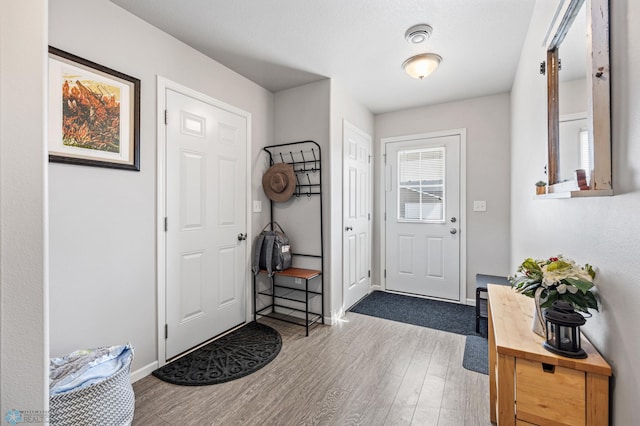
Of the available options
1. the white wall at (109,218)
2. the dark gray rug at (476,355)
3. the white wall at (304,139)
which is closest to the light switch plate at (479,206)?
the dark gray rug at (476,355)

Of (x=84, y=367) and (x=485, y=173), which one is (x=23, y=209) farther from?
(x=485, y=173)

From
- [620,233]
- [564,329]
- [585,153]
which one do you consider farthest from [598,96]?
[564,329]

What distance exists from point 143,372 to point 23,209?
62.3 inches

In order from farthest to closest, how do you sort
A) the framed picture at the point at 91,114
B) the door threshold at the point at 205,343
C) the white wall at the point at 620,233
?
the door threshold at the point at 205,343
the framed picture at the point at 91,114
the white wall at the point at 620,233

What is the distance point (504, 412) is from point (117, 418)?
67.1 inches

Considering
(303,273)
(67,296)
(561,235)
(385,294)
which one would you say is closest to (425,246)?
(385,294)

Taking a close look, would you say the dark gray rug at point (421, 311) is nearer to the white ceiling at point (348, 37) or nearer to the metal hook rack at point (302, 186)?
the metal hook rack at point (302, 186)

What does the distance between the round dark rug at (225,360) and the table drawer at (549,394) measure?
5.43 feet

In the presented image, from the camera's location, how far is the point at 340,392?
1.82 m

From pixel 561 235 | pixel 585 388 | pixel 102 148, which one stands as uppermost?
pixel 102 148

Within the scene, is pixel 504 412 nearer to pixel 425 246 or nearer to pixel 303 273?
pixel 303 273

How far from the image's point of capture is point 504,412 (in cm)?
102

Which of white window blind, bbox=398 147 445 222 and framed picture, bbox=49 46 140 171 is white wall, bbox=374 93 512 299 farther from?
framed picture, bbox=49 46 140 171

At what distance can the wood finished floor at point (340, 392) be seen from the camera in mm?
1596
